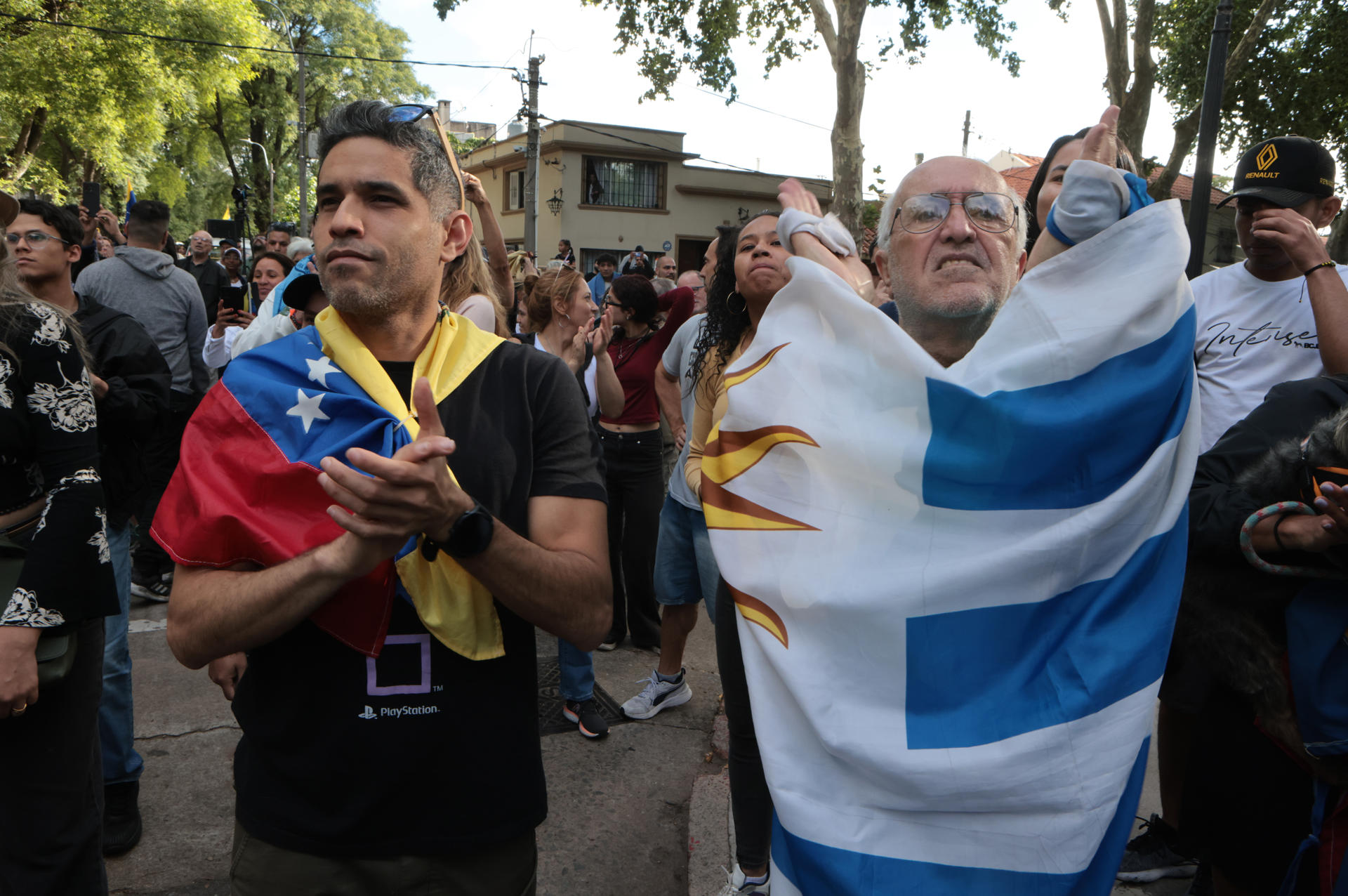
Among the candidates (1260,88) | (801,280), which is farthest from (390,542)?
(1260,88)

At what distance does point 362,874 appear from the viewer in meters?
1.58

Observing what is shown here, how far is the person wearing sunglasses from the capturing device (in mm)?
1532

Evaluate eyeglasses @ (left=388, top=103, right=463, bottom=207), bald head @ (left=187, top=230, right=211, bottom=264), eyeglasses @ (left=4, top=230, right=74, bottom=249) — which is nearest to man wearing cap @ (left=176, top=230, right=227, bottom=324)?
bald head @ (left=187, top=230, right=211, bottom=264)

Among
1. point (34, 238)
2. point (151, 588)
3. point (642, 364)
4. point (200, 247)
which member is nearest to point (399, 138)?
point (34, 238)

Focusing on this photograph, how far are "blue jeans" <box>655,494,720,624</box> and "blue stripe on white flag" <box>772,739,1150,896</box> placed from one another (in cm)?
219

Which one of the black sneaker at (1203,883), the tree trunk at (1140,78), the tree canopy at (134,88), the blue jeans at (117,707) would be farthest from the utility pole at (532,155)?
the black sneaker at (1203,883)

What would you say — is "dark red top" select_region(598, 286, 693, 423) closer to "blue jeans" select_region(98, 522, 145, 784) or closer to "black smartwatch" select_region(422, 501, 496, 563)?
"blue jeans" select_region(98, 522, 145, 784)

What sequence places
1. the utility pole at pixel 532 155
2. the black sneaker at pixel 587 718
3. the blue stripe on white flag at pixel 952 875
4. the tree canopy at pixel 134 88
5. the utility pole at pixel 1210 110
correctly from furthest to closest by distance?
the utility pole at pixel 532 155, the tree canopy at pixel 134 88, the utility pole at pixel 1210 110, the black sneaker at pixel 587 718, the blue stripe on white flag at pixel 952 875

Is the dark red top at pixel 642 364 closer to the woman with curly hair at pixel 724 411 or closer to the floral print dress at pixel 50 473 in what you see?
the woman with curly hair at pixel 724 411

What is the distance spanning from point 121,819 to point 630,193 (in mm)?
32547

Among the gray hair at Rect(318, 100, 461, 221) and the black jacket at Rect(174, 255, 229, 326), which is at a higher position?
the black jacket at Rect(174, 255, 229, 326)

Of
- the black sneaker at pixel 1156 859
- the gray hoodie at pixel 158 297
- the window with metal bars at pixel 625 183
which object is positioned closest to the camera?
the black sneaker at pixel 1156 859

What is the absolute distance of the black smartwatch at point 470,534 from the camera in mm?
1401

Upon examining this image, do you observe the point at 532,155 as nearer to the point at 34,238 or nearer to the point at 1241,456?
the point at 34,238
